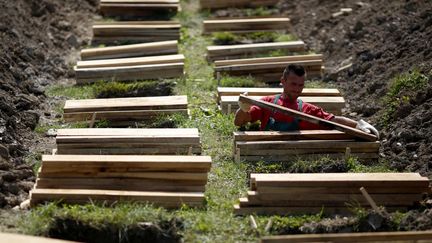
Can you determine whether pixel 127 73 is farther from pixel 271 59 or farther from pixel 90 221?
pixel 90 221

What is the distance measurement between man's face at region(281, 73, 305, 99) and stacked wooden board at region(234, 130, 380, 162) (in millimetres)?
516

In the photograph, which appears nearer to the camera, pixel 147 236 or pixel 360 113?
pixel 147 236

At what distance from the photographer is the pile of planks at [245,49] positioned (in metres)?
14.1

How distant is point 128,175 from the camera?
9000 mm

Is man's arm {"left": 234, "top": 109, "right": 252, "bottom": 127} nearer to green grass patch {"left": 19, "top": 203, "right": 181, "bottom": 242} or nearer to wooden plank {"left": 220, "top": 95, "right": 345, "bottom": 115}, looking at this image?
wooden plank {"left": 220, "top": 95, "right": 345, "bottom": 115}

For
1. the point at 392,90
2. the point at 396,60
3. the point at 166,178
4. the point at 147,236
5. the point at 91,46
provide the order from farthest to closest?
the point at 91,46
the point at 396,60
the point at 392,90
the point at 166,178
the point at 147,236

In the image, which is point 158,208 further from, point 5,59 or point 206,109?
point 5,59

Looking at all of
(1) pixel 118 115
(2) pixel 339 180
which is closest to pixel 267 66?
(1) pixel 118 115

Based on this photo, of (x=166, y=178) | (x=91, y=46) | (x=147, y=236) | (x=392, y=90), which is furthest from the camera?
(x=91, y=46)

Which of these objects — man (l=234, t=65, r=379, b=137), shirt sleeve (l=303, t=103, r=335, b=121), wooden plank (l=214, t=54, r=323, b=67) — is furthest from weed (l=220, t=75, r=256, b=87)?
shirt sleeve (l=303, t=103, r=335, b=121)

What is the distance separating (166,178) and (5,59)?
436 cm

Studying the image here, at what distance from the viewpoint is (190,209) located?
8.75 m

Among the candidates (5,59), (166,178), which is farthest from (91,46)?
(166,178)

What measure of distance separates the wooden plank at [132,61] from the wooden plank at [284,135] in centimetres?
358
